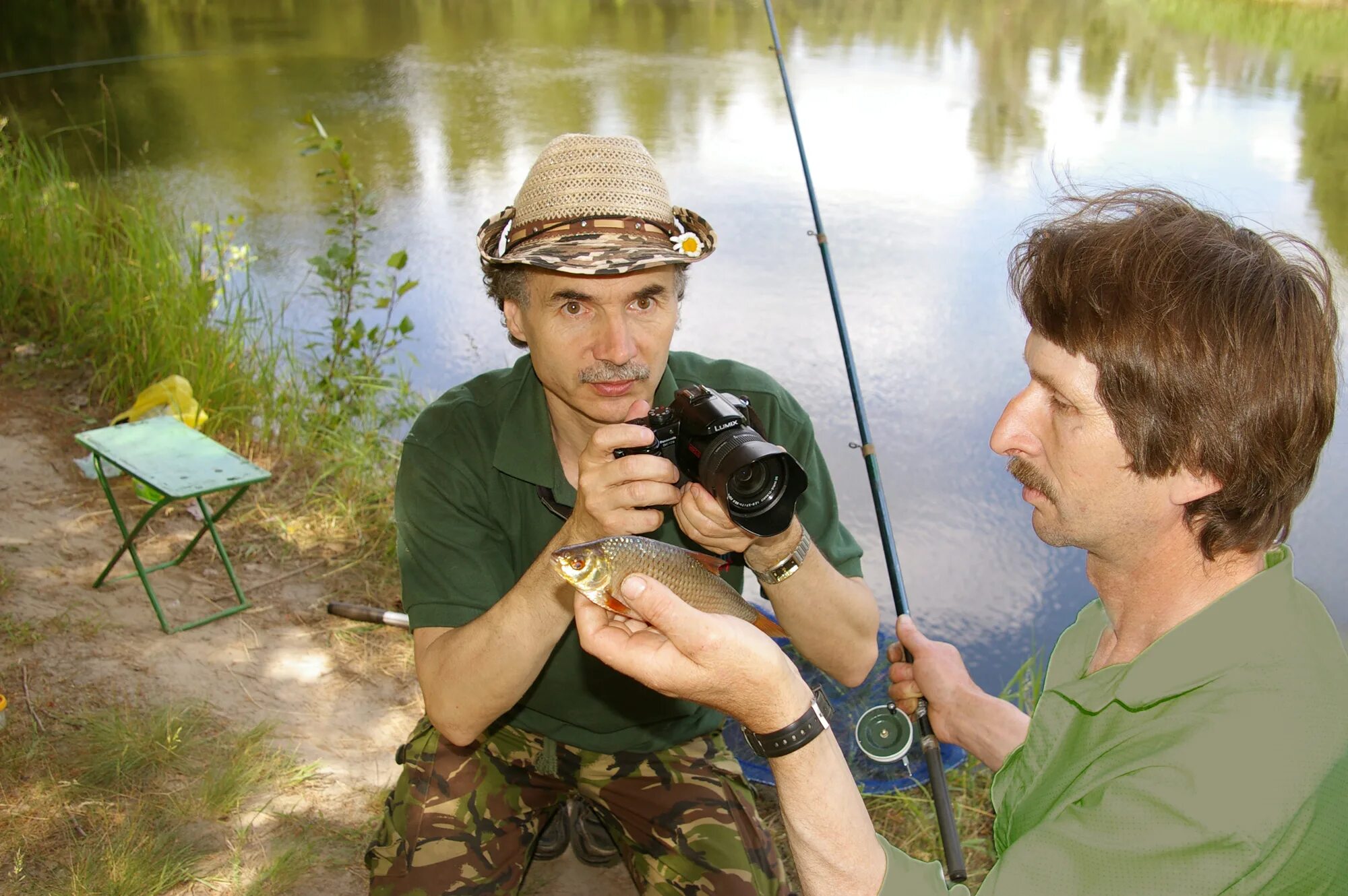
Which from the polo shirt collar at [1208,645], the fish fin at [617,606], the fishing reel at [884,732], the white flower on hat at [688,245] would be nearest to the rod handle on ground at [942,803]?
the fishing reel at [884,732]

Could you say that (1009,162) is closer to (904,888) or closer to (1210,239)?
(1210,239)

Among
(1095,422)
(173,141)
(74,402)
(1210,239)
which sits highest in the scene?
(1210,239)

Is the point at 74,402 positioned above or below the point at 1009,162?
below

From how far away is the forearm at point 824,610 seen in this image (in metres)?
1.88

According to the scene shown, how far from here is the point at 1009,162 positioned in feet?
17.7

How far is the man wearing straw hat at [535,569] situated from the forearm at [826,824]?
1.71ft

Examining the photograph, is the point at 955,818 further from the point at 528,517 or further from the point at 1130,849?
the point at 1130,849

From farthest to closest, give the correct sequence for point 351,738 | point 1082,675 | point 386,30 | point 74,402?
point 386,30, point 74,402, point 351,738, point 1082,675

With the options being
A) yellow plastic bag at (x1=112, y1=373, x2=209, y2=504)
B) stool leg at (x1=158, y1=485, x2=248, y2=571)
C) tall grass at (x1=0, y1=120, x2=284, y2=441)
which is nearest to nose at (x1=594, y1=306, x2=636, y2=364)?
stool leg at (x1=158, y1=485, x2=248, y2=571)

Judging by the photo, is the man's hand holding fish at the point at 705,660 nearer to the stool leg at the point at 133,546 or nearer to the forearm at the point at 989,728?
the forearm at the point at 989,728

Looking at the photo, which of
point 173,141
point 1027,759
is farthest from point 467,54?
point 1027,759

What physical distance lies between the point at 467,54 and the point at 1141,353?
7.89 meters

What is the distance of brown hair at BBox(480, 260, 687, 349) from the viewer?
213 centimetres

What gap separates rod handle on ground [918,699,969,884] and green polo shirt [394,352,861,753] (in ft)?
1.10
